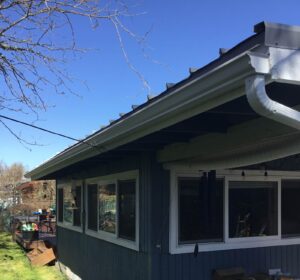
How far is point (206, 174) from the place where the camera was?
18.1 feet

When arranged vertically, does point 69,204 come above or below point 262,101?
below

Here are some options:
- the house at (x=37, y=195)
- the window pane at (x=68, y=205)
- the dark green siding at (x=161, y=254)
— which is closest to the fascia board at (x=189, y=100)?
the dark green siding at (x=161, y=254)

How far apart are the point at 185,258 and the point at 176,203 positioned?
0.65 meters

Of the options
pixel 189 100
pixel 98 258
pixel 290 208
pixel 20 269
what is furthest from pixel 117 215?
pixel 20 269

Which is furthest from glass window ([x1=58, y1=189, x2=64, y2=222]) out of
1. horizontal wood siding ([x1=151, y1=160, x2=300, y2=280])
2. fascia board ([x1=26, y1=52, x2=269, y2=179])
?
fascia board ([x1=26, y1=52, x2=269, y2=179])

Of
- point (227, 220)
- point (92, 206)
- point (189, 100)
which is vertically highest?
point (189, 100)

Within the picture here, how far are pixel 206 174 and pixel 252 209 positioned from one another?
0.99 m

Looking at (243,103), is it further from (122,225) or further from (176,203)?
(122,225)

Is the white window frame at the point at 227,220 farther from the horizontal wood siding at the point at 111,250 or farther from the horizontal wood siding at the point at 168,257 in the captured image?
the horizontal wood siding at the point at 111,250

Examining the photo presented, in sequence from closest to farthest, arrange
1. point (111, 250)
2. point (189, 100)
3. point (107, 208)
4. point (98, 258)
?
point (189, 100), point (111, 250), point (107, 208), point (98, 258)

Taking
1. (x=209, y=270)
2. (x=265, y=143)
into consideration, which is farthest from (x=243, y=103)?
(x=209, y=270)

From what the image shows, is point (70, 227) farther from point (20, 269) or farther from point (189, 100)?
point (189, 100)

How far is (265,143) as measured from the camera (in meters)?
3.55

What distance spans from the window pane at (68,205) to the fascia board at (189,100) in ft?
18.9
